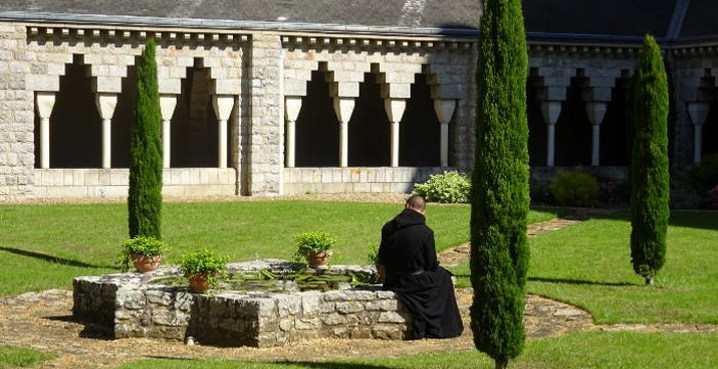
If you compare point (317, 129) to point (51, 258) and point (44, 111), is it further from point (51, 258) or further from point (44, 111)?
point (51, 258)

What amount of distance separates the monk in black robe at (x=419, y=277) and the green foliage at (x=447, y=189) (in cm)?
1571

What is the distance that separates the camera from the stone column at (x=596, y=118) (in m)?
37.7

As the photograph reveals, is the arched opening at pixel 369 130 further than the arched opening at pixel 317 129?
Yes

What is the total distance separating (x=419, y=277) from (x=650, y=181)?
17.0ft

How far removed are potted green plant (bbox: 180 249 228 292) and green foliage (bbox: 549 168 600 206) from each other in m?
17.3

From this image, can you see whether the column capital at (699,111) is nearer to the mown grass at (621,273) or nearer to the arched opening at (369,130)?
the mown grass at (621,273)

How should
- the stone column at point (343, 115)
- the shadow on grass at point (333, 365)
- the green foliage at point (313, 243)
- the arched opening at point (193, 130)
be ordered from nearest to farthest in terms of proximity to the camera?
the shadow on grass at point (333, 365) < the green foliage at point (313, 243) < the stone column at point (343, 115) < the arched opening at point (193, 130)

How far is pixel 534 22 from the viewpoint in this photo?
121 ft

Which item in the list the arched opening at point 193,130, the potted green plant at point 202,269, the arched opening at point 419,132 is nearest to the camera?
the potted green plant at point 202,269

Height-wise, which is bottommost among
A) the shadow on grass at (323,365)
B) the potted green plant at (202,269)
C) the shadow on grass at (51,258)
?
the shadow on grass at (323,365)

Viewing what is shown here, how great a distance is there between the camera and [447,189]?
33031mm

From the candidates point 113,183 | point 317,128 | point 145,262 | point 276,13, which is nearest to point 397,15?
point 276,13

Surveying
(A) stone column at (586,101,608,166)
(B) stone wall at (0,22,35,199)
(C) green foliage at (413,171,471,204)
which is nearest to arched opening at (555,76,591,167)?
(A) stone column at (586,101,608,166)

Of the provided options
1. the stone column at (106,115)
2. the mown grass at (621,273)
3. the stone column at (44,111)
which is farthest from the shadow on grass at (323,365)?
the stone column at (106,115)
